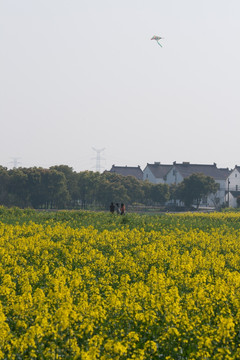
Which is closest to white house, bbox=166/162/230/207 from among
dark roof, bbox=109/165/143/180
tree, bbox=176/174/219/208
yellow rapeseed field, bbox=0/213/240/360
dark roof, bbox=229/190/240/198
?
dark roof, bbox=229/190/240/198

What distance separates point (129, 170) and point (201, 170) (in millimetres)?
25792

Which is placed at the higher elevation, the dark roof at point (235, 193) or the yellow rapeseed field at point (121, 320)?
the dark roof at point (235, 193)

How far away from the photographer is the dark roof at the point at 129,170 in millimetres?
161438

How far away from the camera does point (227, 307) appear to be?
1152 cm

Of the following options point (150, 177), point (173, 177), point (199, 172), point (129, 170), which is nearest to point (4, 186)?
point (173, 177)

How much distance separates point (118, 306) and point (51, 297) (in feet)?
4.97

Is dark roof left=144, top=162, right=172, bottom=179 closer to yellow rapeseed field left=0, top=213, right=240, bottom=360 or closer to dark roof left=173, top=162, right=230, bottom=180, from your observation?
dark roof left=173, top=162, right=230, bottom=180

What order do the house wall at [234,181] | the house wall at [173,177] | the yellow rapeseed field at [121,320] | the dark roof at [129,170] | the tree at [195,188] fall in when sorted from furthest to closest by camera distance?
the dark roof at [129,170] < the house wall at [234,181] < the house wall at [173,177] < the tree at [195,188] < the yellow rapeseed field at [121,320]

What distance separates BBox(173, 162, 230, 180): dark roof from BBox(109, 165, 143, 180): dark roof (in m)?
18.4

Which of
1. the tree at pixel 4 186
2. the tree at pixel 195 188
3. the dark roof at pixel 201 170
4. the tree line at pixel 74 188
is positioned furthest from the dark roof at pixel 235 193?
the tree at pixel 4 186

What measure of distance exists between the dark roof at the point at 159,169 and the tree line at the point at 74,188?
3331 cm

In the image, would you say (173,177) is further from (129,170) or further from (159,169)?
(129,170)

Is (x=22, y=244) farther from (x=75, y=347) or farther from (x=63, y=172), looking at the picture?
(x=63, y=172)

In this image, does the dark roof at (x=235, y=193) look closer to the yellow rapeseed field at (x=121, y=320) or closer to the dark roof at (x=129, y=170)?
the dark roof at (x=129, y=170)
